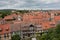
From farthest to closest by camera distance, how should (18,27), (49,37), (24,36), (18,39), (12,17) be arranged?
1. (12,17)
2. (18,27)
3. (24,36)
4. (18,39)
5. (49,37)

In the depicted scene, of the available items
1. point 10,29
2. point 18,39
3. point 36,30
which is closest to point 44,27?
point 36,30

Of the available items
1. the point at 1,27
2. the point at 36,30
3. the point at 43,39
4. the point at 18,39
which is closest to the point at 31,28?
the point at 36,30

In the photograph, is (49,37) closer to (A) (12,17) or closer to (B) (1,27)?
(B) (1,27)

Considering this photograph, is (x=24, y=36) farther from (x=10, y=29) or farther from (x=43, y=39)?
(x=43, y=39)

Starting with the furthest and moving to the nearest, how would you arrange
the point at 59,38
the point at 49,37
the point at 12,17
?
the point at 12,17 < the point at 49,37 < the point at 59,38

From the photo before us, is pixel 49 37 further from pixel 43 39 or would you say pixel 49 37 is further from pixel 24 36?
pixel 24 36

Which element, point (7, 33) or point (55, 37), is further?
point (7, 33)

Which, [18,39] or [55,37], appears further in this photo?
[18,39]


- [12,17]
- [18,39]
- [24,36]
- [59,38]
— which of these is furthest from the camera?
[12,17]

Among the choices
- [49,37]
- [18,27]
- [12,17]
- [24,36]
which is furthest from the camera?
[12,17]
